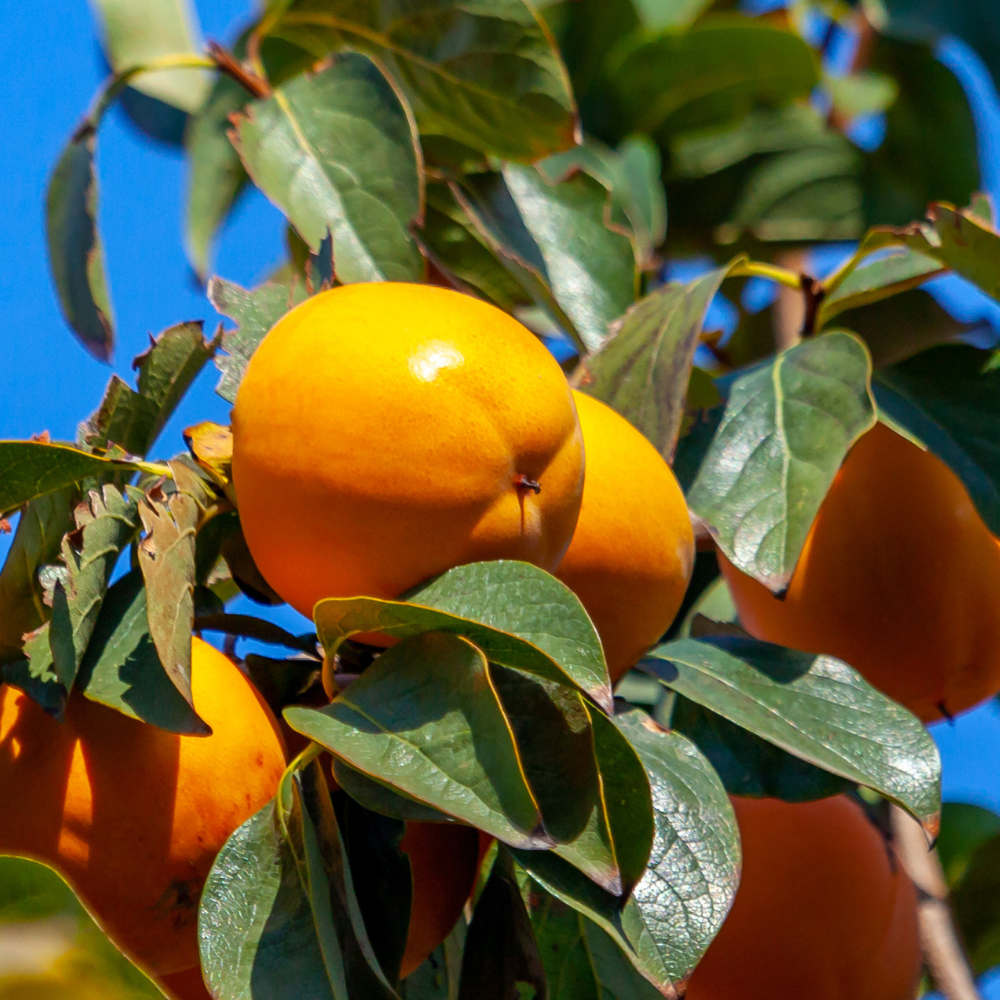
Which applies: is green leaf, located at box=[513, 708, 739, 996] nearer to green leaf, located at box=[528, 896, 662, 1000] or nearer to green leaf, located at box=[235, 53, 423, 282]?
green leaf, located at box=[528, 896, 662, 1000]

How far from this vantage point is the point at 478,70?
3.76 ft

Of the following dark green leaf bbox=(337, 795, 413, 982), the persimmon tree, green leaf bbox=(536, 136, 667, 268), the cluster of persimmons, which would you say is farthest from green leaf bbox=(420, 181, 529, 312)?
dark green leaf bbox=(337, 795, 413, 982)

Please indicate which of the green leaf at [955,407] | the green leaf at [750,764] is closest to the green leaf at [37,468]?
the green leaf at [750,764]

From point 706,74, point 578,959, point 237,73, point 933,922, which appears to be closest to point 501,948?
point 578,959

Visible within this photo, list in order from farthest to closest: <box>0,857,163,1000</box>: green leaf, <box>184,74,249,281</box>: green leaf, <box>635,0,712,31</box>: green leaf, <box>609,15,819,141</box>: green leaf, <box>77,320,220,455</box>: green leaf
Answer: <box>635,0,712,31</box>: green leaf
<box>609,15,819,141</box>: green leaf
<box>184,74,249,281</box>: green leaf
<box>77,320,220,455</box>: green leaf
<box>0,857,163,1000</box>: green leaf

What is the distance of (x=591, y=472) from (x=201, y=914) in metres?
0.32

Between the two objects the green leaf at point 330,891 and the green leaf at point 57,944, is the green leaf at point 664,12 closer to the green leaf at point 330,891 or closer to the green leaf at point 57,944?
the green leaf at point 330,891

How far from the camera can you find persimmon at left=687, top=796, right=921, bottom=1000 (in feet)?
2.76

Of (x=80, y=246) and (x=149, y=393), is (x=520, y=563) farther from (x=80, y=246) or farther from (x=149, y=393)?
(x=80, y=246)

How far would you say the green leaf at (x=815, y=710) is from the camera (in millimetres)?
659

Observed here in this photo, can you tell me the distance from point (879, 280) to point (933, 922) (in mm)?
616

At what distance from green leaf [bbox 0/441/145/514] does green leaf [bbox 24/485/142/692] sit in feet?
0.06

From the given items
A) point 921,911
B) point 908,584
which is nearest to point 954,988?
point 921,911

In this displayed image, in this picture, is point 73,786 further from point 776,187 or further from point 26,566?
point 776,187
